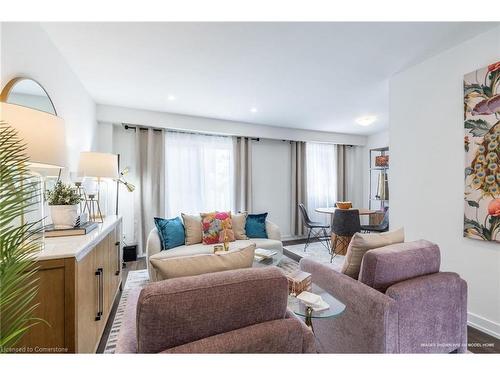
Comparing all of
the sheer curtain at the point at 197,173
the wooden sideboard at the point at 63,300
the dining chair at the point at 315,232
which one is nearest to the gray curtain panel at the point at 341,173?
the dining chair at the point at 315,232

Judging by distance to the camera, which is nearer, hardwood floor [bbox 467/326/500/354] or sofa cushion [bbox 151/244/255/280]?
sofa cushion [bbox 151/244/255/280]

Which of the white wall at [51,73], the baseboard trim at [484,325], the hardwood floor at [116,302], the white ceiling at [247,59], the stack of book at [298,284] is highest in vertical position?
the white ceiling at [247,59]

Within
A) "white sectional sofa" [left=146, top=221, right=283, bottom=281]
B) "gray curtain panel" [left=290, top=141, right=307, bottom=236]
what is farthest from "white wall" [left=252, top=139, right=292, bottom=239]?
"white sectional sofa" [left=146, top=221, right=283, bottom=281]

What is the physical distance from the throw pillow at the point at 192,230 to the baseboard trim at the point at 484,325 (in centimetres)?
286

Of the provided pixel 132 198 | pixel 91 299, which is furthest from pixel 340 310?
pixel 132 198

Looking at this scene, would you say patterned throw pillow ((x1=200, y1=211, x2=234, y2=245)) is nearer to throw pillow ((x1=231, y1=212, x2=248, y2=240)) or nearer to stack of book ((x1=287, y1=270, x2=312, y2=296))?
throw pillow ((x1=231, y1=212, x2=248, y2=240))

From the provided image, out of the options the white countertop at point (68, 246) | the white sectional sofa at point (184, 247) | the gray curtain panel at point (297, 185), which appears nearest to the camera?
the white countertop at point (68, 246)

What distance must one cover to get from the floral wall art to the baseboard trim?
2.24 feet

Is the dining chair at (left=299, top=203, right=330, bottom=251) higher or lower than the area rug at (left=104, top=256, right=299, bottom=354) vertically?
higher

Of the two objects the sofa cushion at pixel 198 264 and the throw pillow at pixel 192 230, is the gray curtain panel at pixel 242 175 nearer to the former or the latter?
the throw pillow at pixel 192 230

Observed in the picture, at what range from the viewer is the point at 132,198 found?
383cm

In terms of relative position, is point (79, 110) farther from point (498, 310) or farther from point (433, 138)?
point (498, 310)

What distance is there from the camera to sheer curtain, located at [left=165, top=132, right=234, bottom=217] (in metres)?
4.08

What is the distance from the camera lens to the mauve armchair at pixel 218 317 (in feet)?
2.55
